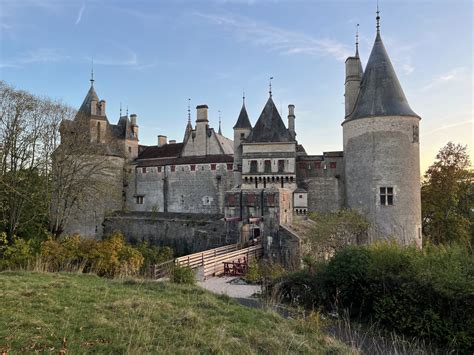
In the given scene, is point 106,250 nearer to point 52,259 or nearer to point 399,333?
point 52,259

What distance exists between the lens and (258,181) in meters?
26.0

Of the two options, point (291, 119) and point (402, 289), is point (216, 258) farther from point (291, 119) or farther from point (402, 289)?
point (291, 119)

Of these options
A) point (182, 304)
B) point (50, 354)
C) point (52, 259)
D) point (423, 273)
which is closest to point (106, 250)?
point (52, 259)

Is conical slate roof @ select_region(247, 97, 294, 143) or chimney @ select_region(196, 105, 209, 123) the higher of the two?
chimney @ select_region(196, 105, 209, 123)

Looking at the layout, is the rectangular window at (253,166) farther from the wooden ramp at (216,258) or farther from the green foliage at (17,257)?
the green foliage at (17,257)

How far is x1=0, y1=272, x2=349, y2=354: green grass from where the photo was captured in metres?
4.61

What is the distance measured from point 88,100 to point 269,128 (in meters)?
14.7

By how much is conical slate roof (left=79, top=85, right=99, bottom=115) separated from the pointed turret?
19629 millimetres

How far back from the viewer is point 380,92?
76.5 feet

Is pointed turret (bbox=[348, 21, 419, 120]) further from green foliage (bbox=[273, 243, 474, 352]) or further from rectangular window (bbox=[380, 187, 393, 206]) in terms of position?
green foliage (bbox=[273, 243, 474, 352])

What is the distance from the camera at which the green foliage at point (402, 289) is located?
689 centimetres

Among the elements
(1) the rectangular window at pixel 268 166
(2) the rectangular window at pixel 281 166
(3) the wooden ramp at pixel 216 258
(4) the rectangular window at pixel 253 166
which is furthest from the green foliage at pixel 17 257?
(2) the rectangular window at pixel 281 166

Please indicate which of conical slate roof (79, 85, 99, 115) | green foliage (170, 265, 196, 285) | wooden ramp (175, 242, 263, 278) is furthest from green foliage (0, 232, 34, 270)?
conical slate roof (79, 85, 99, 115)

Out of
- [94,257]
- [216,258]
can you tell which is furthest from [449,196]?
[94,257]
